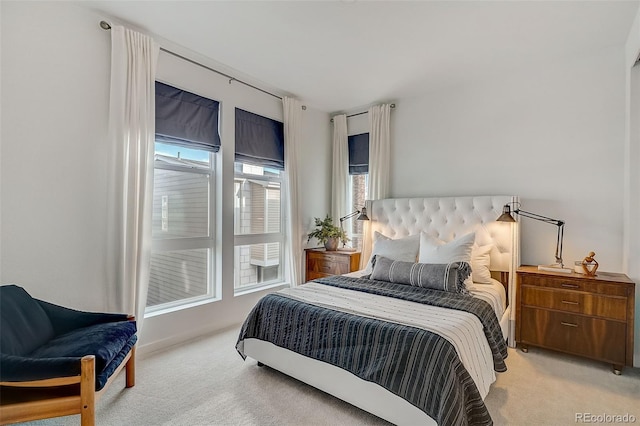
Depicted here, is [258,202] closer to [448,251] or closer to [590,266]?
[448,251]

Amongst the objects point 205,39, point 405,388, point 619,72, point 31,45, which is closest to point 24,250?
point 31,45

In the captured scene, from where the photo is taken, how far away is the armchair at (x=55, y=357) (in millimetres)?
1499

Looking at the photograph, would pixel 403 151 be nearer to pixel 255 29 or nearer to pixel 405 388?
pixel 255 29

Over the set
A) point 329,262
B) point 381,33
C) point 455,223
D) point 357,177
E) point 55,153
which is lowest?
point 329,262

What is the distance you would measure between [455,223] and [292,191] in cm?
206

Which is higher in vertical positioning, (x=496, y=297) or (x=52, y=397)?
(x=496, y=297)

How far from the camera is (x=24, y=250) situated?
85.0 inches

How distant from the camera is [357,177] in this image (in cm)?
473

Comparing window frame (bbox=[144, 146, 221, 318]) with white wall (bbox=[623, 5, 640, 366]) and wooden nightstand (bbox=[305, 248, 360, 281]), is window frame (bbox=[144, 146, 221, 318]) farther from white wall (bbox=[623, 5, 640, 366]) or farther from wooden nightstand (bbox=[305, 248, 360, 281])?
white wall (bbox=[623, 5, 640, 366])

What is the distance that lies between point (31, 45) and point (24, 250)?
147 centimetres

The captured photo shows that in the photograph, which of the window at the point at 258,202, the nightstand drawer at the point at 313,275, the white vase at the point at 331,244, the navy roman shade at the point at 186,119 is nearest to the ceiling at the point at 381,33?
the navy roman shade at the point at 186,119

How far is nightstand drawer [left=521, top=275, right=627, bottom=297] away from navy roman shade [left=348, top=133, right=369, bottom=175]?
246cm

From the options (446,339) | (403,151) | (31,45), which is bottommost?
(446,339)

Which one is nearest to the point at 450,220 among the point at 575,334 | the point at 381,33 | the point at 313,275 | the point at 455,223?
the point at 455,223
